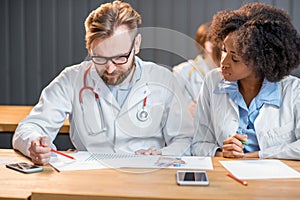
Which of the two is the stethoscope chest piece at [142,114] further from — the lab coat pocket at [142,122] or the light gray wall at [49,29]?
the light gray wall at [49,29]

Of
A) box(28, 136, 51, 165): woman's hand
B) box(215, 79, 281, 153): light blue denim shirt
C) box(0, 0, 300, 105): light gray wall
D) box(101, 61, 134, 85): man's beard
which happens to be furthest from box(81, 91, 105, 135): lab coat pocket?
box(0, 0, 300, 105): light gray wall

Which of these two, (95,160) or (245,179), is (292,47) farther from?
(95,160)

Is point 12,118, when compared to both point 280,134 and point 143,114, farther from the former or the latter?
point 280,134

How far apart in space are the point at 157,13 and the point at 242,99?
218 cm

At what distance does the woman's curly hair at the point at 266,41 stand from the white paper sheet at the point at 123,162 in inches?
16.2

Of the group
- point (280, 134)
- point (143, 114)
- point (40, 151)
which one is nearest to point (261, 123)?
point (280, 134)

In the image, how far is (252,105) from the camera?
186 cm

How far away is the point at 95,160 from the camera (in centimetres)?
168

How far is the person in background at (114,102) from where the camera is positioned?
5.77ft

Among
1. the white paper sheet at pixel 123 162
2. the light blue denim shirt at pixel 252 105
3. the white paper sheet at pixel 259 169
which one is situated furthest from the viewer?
the light blue denim shirt at pixel 252 105

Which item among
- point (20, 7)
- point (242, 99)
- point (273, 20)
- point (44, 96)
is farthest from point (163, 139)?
point (20, 7)

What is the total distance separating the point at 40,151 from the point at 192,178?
516mm

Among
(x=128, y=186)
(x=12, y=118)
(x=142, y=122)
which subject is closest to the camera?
(x=128, y=186)

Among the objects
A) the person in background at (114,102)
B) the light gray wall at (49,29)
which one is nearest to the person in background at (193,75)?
the person in background at (114,102)
